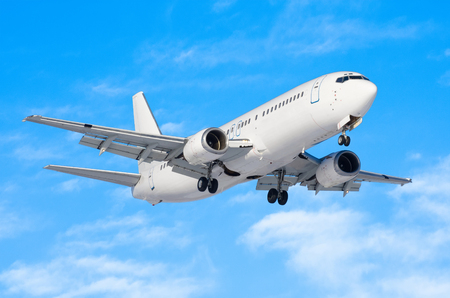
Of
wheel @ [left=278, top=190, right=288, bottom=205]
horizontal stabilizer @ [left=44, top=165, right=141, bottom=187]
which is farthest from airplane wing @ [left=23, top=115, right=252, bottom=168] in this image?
wheel @ [left=278, top=190, right=288, bottom=205]

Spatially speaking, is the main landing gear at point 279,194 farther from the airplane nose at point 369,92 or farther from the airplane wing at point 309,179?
the airplane nose at point 369,92

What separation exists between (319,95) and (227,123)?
302 inches

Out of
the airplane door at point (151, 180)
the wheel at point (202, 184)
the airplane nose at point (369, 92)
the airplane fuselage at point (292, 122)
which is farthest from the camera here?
the airplane door at point (151, 180)

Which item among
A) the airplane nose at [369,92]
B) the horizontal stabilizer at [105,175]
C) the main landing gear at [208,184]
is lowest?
the main landing gear at [208,184]

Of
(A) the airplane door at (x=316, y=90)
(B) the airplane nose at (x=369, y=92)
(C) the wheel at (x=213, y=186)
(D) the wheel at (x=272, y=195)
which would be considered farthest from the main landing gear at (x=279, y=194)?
(B) the airplane nose at (x=369, y=92)

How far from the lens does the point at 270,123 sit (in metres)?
32.2

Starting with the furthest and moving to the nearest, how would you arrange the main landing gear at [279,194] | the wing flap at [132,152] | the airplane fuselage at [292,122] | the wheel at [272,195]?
1. the wheel at [272,195]
2. the main landing gear at [279,194]
3. the wing flap at [132,152]
4. the airplane fuselage at [292,122]

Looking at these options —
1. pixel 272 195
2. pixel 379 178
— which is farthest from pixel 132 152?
pixel 379 178

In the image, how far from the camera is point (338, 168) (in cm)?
3781

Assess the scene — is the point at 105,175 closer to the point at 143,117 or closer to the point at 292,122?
the point at 143,117

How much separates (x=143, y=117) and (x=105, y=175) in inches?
318

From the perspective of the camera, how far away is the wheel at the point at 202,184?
1367 inches

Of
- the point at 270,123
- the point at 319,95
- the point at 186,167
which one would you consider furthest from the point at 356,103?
the point at 186,167

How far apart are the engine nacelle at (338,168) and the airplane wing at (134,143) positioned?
24.6 ft
